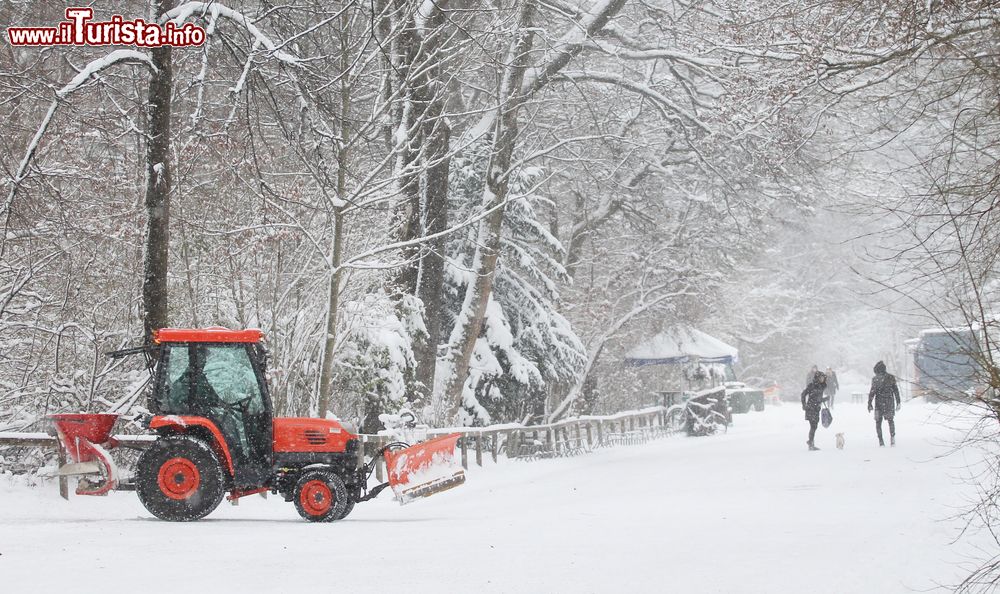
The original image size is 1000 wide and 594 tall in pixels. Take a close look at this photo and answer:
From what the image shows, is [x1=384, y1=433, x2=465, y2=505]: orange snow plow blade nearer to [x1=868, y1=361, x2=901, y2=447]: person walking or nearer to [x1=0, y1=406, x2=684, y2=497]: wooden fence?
[x1=0, y1=406, x2=684, y2=497]: wooden fence

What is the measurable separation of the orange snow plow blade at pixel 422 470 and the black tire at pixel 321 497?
2.20ft

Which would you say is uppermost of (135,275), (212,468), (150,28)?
(150,28)

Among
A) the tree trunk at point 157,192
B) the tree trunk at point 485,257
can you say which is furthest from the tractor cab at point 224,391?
the tree trunk at point 485,257

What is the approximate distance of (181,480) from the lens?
10820mm

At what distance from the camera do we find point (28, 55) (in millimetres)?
19391

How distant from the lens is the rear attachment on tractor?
35.8 ft

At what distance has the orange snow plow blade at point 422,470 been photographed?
1191 cm

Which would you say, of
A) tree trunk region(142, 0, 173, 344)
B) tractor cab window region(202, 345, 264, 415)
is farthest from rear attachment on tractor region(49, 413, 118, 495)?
tree trunk region(142, 0, 173, 344)

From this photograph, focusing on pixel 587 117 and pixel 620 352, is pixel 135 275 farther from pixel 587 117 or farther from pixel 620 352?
pixel 620 352

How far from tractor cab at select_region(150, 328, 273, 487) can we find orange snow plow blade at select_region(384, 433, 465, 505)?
141 centimetres

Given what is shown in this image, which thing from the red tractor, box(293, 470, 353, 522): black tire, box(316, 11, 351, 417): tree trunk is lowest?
box(293, 470, 353, 522): black tire

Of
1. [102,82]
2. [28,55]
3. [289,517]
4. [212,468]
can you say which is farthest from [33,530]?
[28,55]

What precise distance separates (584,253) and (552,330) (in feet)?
28.8

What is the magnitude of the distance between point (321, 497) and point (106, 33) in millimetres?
7515
